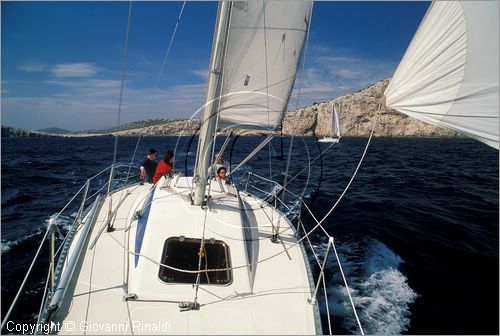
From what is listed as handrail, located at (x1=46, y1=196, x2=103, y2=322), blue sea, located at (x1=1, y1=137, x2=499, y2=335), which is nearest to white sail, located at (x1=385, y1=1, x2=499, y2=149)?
blue sea, located at (x1=1, y1=137, x2=499, y2=335)

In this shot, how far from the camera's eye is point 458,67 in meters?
2.77

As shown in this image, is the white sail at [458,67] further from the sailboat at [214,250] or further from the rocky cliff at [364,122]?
the rocky cliff at [364,122]

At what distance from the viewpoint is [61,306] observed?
3.59 meters

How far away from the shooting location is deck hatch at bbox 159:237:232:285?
13.2ft

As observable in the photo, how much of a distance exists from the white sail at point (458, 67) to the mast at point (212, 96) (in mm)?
2748

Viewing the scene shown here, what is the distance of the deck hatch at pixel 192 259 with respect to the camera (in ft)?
13.2

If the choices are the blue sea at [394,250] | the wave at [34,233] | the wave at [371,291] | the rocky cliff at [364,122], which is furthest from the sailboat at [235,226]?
the rocky cliff at [364,122]

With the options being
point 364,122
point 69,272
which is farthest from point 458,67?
point 364,122

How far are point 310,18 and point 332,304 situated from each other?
5820 millimetres

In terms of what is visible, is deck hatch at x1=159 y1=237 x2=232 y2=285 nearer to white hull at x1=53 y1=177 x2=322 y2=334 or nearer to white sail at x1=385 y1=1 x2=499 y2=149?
white hull at x1=53 y1=177 x2=322 y2=334

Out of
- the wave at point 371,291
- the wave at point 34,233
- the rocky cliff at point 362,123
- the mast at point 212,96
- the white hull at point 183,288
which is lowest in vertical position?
the wave at point 34,233

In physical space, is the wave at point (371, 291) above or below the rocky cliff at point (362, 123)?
below

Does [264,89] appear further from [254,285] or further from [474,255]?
[474,255]

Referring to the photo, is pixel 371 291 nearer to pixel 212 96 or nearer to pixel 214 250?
pixel 214 250
